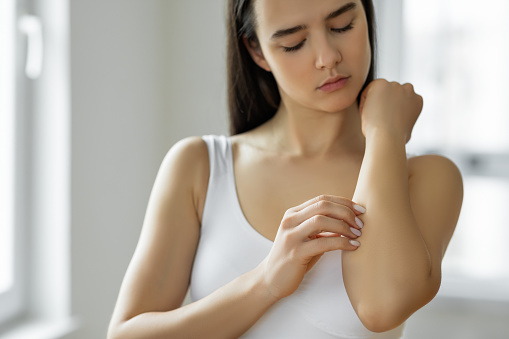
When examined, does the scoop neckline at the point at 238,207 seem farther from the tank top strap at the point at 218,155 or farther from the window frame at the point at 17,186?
the window frame at the point at 17,186

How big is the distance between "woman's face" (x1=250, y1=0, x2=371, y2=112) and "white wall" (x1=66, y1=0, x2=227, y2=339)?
890mm

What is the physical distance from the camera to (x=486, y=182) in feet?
9.08

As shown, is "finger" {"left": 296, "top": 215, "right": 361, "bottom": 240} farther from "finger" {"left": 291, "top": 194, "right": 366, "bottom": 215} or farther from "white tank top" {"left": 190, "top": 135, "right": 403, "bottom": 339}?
"white tank top" {"left": 190, "top": 135, "right": 403, "bottom": 339}

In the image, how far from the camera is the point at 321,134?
1.44m

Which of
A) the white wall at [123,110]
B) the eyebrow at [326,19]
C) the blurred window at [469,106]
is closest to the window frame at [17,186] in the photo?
the white wall at [123,110]

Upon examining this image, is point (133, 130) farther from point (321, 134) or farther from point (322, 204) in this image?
point (322, 204)

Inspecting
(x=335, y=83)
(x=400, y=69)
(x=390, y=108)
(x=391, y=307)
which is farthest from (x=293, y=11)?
(x=400, y=69)

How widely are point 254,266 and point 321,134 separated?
378 millimetres

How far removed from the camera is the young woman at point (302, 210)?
1.10 metres

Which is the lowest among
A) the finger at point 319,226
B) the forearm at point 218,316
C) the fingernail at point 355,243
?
the forearm at point 218,316

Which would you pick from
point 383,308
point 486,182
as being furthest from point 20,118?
point 486,182

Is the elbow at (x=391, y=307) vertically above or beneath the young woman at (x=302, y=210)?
beneath

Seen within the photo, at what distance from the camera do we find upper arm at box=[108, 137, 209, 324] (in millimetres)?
1216

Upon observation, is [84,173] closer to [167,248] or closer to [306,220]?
[167,248]
